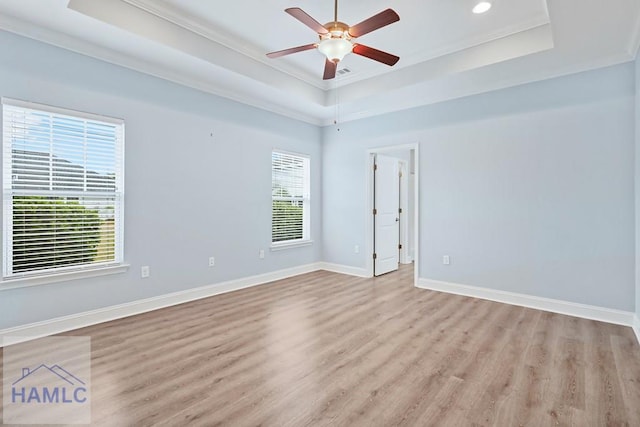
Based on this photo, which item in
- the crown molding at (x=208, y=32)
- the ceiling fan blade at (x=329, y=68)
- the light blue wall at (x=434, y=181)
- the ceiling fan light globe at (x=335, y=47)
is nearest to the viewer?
the ceiling fan light globe at (x=335, y=47)

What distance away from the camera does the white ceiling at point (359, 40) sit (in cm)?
290

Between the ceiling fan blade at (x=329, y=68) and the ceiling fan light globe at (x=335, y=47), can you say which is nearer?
the ceiling fan light globe at (x=335, y=47)

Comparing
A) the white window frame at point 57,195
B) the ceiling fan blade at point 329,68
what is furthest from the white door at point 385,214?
the white window frame at point 57,195

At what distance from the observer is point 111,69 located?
350 cm

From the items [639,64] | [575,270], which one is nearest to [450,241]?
[575,270]

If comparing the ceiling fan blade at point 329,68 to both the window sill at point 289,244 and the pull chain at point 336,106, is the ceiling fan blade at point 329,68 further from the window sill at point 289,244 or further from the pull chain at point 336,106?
the window sill at point 289,244

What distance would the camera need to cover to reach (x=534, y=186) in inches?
157

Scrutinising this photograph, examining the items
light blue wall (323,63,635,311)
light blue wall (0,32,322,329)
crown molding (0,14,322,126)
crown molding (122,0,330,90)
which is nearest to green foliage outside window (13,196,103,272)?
light blue wall (0,32,322,329)

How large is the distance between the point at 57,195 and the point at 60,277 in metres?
0.80

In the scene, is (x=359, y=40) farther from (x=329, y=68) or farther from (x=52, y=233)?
(x=52, y=233)

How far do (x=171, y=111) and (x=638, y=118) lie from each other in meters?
5.01

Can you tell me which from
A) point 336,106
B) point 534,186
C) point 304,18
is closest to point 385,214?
point 336,106

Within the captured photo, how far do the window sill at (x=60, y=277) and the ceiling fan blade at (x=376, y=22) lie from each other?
3.34 m

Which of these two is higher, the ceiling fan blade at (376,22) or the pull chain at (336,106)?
the pull chain at (336,106)
